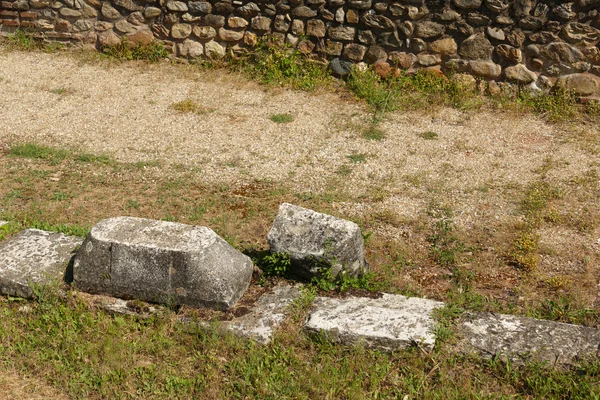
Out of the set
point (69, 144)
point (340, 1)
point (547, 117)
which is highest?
point (340, 1)

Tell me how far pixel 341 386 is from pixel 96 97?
242 inches

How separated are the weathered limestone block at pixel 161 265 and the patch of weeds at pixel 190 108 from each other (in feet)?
13.4

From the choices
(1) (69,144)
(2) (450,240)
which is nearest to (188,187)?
(1) (69,144)

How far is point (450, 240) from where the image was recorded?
245 inches

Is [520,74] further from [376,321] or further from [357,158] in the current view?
[376,321]

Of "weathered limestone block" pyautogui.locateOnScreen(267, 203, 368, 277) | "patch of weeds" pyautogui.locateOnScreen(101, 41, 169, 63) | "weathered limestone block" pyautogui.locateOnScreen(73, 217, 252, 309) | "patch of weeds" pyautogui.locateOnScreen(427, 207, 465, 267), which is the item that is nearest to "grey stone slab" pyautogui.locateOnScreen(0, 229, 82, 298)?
"weathered limestone block" pyautogui.locateOnScreen(73, 217, 252, 309)

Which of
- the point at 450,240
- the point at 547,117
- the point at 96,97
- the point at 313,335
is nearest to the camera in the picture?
the point at 313,335

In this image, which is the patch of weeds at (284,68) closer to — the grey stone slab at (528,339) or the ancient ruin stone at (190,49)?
the ancient ruin stone at (190,49)

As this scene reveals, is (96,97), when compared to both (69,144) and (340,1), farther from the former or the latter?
(340,1)

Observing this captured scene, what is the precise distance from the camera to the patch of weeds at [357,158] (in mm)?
7801

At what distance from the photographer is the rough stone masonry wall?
879 cm

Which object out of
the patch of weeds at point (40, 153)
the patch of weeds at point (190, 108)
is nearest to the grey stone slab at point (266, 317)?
the patch of weeds at point (40, 153)

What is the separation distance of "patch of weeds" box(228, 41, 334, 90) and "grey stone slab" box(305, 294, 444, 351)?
5001 millimetres

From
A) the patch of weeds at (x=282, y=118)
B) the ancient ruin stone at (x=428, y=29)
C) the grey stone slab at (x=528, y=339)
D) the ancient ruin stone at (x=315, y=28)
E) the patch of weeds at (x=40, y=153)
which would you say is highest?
the ancient ruin stone at (x=428, y=29)
